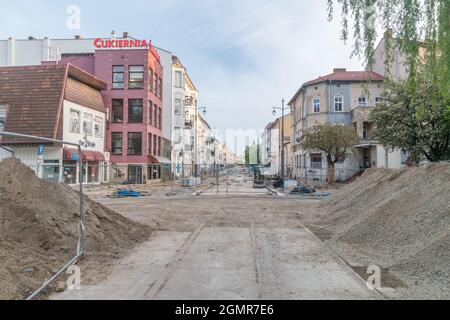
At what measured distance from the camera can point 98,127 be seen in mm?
36406

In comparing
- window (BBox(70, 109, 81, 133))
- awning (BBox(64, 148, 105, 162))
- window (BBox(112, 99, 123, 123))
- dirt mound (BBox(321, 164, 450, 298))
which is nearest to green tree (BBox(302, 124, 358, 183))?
awning (BBox(64, 148, 105, 162))

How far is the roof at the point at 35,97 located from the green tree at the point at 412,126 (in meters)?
23.0

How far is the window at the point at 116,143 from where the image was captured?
42.1 m

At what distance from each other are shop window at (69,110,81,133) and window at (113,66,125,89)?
10.9 meters

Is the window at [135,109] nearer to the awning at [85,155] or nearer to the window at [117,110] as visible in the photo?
the window at [117,110]

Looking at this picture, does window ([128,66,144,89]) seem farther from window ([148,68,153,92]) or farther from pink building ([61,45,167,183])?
window ([148,68,153,92])

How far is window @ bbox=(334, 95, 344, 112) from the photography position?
4347 centimetres

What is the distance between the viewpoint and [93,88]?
3697 centimetres

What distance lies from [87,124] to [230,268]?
99.0ft

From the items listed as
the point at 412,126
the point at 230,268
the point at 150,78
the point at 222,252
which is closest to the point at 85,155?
the point at 150,78

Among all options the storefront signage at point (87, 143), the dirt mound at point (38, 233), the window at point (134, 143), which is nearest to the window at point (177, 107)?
the window at point (134, 143)

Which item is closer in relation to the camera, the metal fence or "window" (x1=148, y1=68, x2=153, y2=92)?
the metal fence

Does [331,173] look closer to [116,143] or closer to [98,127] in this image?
[98,127]
